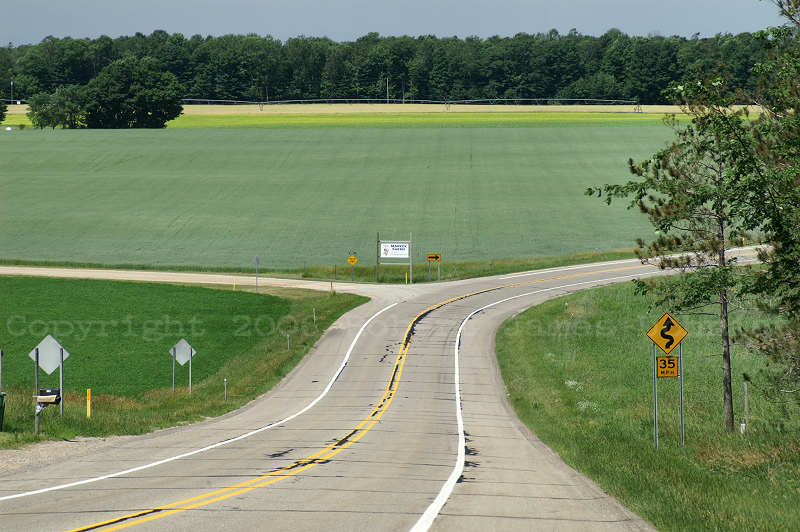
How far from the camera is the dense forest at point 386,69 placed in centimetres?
16438

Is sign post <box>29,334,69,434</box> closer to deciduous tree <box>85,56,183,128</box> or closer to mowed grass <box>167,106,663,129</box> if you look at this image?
mowed grass <box>167,106,663,129</box>

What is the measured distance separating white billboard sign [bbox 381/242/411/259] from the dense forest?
107790mm

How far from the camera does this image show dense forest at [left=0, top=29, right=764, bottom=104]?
164375mm

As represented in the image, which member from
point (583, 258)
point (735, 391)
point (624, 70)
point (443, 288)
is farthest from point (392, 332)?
point (624, 70)

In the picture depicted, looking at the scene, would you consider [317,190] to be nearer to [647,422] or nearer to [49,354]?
[49,354]

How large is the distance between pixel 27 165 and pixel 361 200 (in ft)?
170

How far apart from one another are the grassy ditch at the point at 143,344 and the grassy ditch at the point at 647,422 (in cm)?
1184

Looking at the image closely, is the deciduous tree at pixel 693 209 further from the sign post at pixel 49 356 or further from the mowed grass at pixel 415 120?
the mowed grass at pixel 415 120

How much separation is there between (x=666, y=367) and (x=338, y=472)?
8.42 m

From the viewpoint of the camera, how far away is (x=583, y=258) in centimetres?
6475

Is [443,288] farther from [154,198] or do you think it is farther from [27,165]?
[27,165]

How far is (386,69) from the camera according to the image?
591 ft

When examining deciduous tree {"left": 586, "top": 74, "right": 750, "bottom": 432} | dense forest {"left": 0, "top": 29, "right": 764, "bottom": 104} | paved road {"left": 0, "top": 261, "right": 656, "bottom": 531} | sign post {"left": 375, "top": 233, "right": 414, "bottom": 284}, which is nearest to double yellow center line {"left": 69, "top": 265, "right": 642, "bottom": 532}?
paved road {"left": 0, "top": 261, "right": 656, "bottom": 531}

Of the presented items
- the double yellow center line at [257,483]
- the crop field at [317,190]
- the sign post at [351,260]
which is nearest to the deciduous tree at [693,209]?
the double yellow center line at [257,483]
